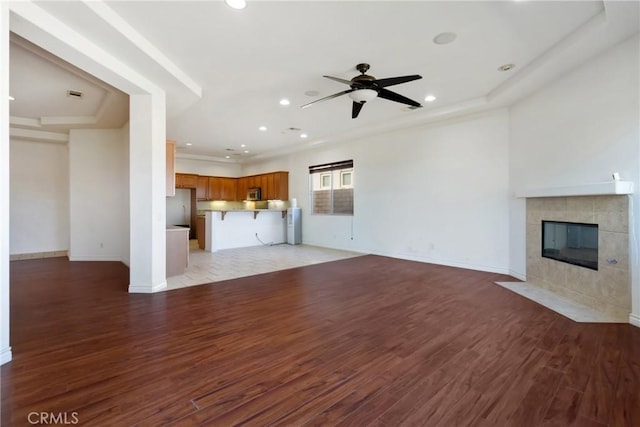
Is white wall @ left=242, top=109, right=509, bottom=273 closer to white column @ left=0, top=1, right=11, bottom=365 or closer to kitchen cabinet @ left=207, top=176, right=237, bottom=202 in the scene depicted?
kitchen cabinet @ left=207, top=176, right=237, bottom=202

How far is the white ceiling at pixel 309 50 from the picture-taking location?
8.57 feet

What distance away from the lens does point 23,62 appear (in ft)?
11.5

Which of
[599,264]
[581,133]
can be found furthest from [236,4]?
[599,264]

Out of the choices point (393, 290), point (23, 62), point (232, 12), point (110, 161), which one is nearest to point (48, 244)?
point (110, 161)

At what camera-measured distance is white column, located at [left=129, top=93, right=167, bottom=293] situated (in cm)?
387

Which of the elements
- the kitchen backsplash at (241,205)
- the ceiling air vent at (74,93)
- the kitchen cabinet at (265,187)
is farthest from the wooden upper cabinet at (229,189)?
the ceiling air vent at (74,93)

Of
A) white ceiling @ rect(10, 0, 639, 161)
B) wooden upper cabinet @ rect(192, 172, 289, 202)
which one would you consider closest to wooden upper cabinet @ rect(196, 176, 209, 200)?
wooden upper cabinet @ rect(192, 172, 289, 202)

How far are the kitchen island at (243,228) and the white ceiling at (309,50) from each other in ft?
9.99

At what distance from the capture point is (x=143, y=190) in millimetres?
3875

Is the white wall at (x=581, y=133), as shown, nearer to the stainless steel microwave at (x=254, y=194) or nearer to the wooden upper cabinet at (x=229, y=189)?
the stainless steel microwave at (x=254, y=194)

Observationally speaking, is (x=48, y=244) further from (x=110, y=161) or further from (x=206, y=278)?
(x=206, y=278)

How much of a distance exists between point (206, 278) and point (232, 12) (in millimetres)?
3665

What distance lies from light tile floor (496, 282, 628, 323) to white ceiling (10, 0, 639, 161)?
9.27ft

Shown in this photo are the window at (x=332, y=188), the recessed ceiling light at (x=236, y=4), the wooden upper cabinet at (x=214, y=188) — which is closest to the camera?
the recessed ceiling light at (x=236, y=4)
